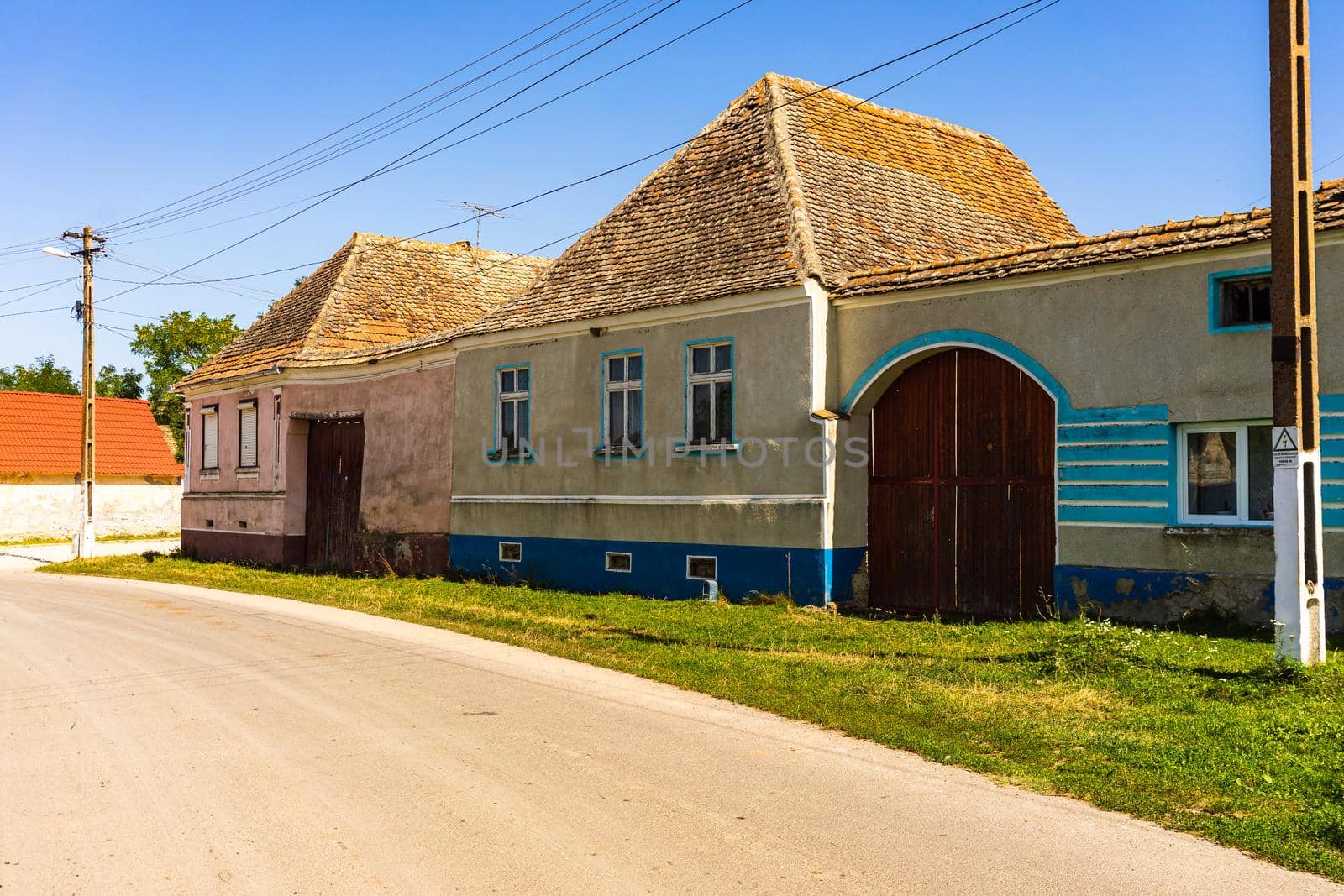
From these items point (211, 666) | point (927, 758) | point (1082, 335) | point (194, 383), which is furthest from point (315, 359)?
point (927, 758)

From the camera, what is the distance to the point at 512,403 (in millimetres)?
20234

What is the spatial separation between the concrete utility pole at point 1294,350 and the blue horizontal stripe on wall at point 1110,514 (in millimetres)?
3302

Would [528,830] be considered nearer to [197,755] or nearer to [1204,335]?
[197,755]

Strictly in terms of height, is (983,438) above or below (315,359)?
below

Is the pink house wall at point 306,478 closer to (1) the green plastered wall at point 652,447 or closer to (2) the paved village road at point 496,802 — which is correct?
(1) the green plastered wall at point 652,447

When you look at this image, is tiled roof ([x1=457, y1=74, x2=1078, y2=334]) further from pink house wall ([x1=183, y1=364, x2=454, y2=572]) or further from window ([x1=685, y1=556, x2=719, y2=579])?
window ([x1=685, y1=556, x2=719, y2=579])

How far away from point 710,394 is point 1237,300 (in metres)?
7.12

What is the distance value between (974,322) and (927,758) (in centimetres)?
795

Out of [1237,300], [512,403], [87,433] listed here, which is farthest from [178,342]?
[1237,300]

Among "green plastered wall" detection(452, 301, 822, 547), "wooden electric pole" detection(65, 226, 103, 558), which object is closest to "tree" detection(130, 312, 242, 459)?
"wooden electric pole" detection(65, 226, 103, 558)

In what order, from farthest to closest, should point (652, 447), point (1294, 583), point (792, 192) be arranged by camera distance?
point (652, 447) < point (792, 192) < point (1294, 583)

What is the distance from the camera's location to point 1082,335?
1312cm

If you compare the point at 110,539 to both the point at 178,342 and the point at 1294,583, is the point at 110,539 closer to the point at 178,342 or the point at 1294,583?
the point at 178,342

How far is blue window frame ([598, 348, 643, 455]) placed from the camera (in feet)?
58.4
